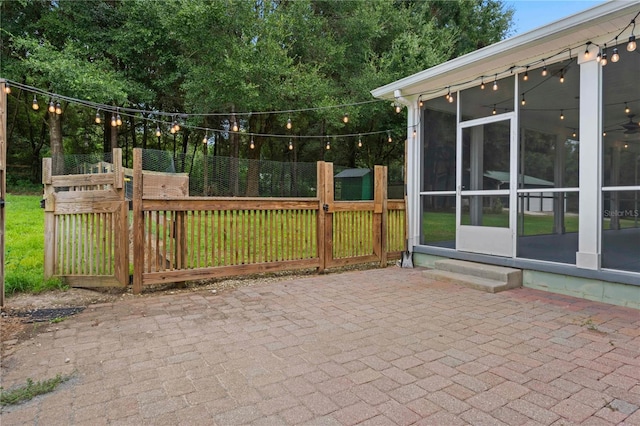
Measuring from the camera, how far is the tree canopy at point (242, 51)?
965 centimetres

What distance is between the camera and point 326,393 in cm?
198

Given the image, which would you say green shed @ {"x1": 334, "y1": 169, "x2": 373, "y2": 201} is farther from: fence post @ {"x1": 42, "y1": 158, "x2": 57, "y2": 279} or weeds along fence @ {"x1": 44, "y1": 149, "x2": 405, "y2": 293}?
fence post @ {"x1": 42, "y1": 158, "x2": 57, "y2": 279}

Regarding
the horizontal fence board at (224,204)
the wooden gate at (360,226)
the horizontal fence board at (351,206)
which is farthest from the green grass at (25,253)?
the horizontal fence board at (351,206)

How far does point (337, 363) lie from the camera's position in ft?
7.70

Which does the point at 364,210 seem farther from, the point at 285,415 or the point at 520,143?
the point at 285,415

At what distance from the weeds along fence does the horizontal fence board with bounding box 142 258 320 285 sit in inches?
0.5

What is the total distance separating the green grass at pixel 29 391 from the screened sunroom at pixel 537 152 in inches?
185

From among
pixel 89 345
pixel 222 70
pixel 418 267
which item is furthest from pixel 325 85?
pixel 89 345

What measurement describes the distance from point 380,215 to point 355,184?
4938mm

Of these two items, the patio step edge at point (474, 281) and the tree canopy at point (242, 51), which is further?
the tree canopy at point (242, 51)

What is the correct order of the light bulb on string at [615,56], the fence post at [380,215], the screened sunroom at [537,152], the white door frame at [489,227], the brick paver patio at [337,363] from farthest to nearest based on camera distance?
the fence post at [380,215], the white door frame at [489,227], the screened sunroom at [537,152], the light bulb on string at [615,56], the brick paver patio at [337,363]

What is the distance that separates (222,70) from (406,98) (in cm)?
578

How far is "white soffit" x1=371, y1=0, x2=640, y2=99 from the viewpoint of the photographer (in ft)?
11.3

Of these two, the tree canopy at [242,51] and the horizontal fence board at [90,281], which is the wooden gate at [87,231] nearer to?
the horizontal fence board at [90,281]
